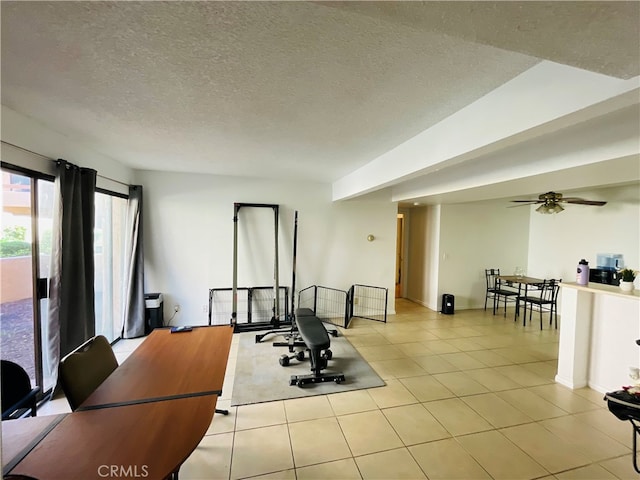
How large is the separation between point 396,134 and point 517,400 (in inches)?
111

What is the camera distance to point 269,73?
1.48 m

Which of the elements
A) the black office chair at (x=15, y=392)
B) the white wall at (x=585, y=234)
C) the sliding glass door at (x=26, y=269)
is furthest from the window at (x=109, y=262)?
the white wall at (x=585, y=234)

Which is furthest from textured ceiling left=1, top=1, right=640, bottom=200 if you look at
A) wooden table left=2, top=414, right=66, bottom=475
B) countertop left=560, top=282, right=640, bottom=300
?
countertop left=560, top=282, right=640, bottom=300

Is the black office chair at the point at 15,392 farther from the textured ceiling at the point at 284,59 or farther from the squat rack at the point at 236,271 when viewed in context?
the squat rack at the point at 236,271

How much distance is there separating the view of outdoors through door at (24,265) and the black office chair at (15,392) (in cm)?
83

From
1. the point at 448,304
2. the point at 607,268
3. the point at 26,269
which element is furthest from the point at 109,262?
the point at 607,268

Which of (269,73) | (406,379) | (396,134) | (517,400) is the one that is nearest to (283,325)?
(406,379)

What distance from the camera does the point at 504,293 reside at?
552 centimetres

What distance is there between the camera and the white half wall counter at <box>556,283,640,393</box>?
2701 mm

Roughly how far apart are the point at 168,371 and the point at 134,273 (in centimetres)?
289

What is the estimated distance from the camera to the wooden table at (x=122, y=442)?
100 cm

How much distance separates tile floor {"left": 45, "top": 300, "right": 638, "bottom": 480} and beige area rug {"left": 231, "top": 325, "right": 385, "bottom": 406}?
12 centimetres

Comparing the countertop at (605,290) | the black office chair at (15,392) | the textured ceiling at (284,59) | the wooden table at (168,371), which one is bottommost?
the black office chair at (15,392)

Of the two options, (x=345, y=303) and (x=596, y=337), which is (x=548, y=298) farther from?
(x=345, y=303)
